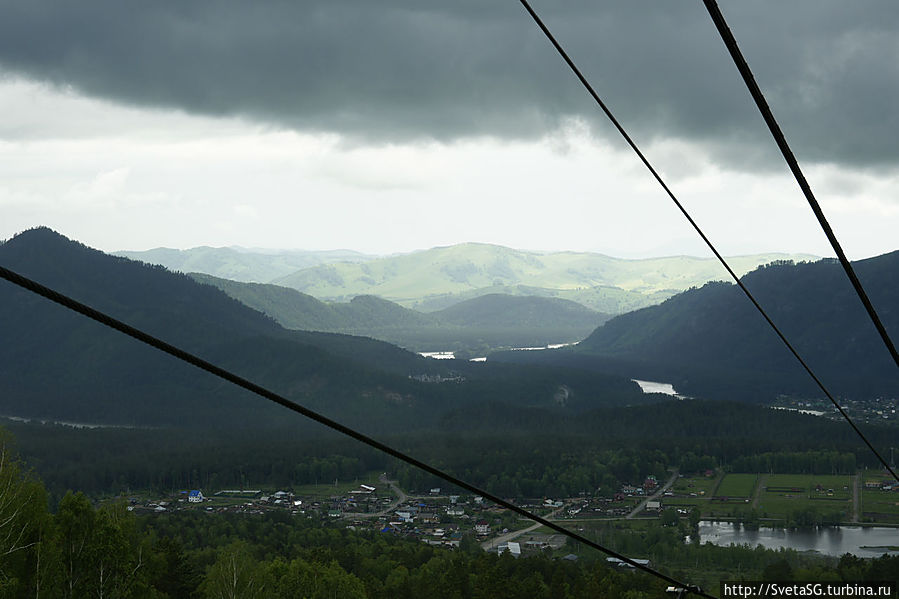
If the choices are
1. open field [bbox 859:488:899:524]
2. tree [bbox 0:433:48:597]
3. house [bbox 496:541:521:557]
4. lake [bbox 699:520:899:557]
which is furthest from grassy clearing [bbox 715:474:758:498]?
tree [bbox 0:433:48:597]

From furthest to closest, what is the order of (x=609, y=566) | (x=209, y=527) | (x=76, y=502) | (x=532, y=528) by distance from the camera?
(x=532, y=528) → (x=209, y=527) → (x=609, y=566) → (x=76, y=502)

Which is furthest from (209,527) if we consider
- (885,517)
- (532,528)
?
(885,517)

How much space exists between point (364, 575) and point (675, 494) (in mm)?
99275

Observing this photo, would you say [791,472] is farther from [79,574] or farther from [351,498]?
[79,574]

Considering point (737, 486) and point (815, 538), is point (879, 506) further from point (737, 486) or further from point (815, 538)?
point (815, 538)

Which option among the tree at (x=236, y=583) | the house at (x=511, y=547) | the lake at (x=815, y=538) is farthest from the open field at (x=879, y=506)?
the tree at (x=236, y=583)

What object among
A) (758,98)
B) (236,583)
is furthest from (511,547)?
(758,98)

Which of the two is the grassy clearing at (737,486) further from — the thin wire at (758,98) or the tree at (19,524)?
the thin wire at (758,98)

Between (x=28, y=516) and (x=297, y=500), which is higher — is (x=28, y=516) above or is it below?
above

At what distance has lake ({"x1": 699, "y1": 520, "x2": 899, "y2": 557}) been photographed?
114m

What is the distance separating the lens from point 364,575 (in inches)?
2965

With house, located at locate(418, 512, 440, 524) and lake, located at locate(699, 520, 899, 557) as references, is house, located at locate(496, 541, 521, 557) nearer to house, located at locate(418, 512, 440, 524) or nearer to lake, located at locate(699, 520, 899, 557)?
house, located at locate(418, 512, 440, 524)

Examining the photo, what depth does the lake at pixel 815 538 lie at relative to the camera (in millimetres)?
113688

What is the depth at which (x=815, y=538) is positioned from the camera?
123m
